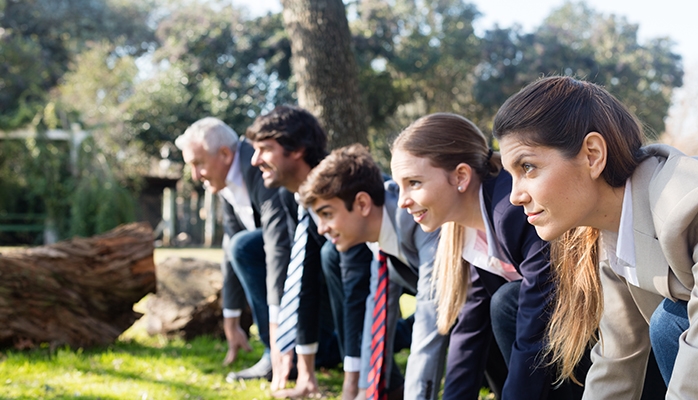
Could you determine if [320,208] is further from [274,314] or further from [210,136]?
[210,136]

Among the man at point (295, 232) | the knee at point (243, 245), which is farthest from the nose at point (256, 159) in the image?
the knee at point (243, 245)

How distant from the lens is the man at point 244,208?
161 inches

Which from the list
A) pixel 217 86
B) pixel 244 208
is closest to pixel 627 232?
pixel 244 208

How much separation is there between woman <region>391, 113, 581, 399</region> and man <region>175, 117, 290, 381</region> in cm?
142

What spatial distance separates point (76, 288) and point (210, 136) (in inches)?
59.8

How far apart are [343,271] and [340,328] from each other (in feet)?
1.16

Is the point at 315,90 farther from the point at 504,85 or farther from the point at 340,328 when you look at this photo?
the point at 504,85

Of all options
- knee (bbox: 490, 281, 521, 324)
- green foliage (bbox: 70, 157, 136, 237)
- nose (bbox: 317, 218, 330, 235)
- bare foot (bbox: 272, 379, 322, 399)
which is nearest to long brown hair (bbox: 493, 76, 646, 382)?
knee (bbox: 490, 281, 521, 324)

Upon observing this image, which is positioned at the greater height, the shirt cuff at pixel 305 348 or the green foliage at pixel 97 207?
the shirt cuff at pixel 305 348

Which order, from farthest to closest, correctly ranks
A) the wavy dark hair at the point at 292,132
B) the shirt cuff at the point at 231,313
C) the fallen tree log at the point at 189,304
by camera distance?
1. the fallen tree log at the point at 189,304
2. the shirt cuff at the point at 231,313
3. the wavy dark hair at the point at 292,132

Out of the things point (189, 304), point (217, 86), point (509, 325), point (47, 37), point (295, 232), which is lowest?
point (189, 304)

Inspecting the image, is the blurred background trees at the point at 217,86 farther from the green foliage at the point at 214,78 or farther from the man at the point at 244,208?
the man at the point at 244,208

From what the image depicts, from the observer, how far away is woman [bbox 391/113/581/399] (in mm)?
2652

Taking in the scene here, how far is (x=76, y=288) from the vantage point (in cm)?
476
